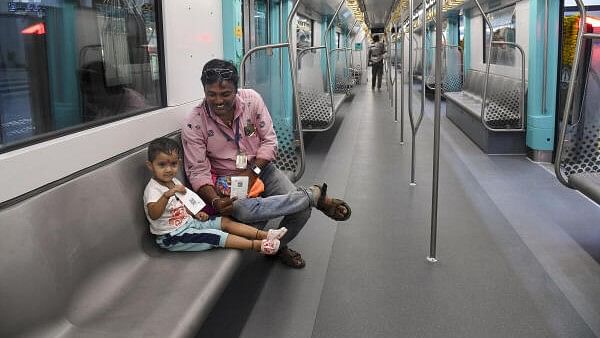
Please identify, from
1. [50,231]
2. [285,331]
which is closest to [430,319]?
[285,331]

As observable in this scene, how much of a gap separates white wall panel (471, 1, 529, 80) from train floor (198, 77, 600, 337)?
111 inches

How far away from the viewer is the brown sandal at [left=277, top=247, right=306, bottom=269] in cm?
334

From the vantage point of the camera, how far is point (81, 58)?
8.23ft

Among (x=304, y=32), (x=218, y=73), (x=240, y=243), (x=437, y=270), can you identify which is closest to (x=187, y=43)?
(x=218, y=73)

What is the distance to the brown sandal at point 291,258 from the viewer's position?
3.34 m

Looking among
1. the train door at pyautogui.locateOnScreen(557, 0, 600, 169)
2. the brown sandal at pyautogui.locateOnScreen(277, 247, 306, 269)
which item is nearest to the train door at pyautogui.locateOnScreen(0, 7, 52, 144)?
the brown sandal at pyautogui.locateOnScreen(277, 247, 306, 269)

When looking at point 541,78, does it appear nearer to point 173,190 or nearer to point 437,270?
point 437,270

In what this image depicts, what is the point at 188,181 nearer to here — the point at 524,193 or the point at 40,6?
the point at 40,6

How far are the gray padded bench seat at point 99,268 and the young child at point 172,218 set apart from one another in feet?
0.16

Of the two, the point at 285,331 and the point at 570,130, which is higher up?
the point at 570,130

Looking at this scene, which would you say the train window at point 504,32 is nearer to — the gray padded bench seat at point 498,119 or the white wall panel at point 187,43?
the gray padded bench seat at point 498,119

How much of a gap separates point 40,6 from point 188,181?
1.20 meters

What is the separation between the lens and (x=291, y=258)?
3352 millimetres

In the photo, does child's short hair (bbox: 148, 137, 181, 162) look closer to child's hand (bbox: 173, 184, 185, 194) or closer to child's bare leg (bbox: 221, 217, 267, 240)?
child's hand (bbox: 173, 184, 185, 194)
